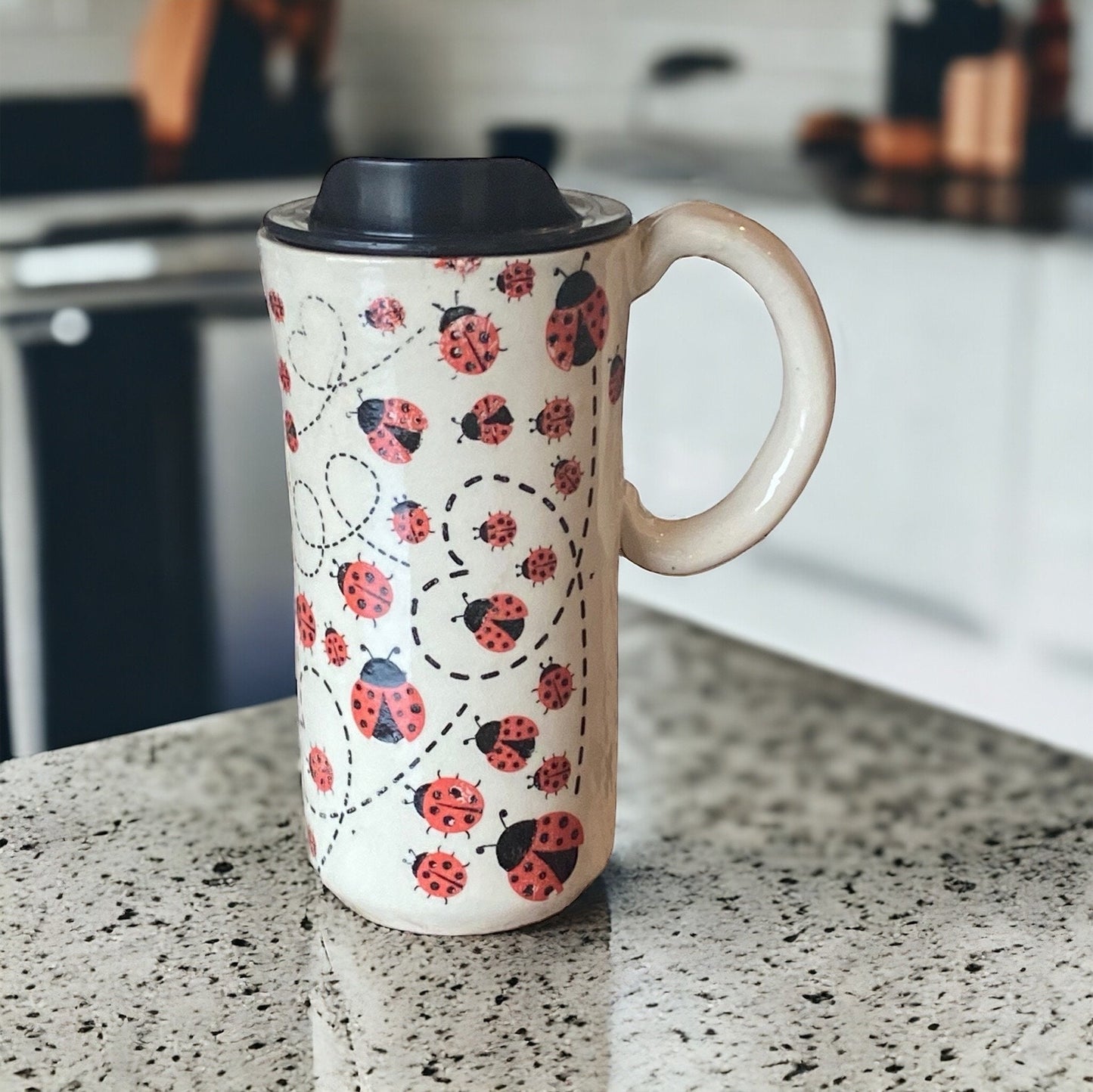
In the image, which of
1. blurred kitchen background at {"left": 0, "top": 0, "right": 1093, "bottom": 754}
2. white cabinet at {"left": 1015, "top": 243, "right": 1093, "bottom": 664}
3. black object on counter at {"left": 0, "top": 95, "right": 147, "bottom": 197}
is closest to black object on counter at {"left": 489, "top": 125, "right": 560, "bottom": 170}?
blurred kitchen background at {"left": 0, "top": 0, "right": 1093, "bottom": 754}

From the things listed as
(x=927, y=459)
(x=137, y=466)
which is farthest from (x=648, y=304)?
(x=137, y=466)

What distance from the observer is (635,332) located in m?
1.88

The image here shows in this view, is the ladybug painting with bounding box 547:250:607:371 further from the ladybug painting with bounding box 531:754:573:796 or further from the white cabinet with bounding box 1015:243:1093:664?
the white cabinet with bounding box 1015:243:1093:664

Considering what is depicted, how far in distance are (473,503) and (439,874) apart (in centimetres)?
12

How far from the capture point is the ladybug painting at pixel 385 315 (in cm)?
40

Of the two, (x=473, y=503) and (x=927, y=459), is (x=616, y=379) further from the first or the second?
(x=927, y=459)

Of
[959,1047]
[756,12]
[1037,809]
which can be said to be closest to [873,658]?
[756,12]

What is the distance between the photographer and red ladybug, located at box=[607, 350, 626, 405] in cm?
44

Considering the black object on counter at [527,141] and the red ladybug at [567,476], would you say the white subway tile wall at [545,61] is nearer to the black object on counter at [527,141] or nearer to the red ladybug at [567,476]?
the black object on counter at [527,141]

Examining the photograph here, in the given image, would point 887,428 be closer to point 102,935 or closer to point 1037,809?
point 1037,809

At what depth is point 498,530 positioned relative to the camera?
16.6 inches

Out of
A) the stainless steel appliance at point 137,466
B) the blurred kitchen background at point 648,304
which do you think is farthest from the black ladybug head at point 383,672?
the stainless steel appliance at point 137,466

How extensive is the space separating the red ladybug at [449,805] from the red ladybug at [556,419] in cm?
11

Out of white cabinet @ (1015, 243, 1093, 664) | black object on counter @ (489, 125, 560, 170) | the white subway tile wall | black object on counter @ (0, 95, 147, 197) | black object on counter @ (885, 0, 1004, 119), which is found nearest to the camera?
white cabinet @ (1015, 243, 1093, 664)
